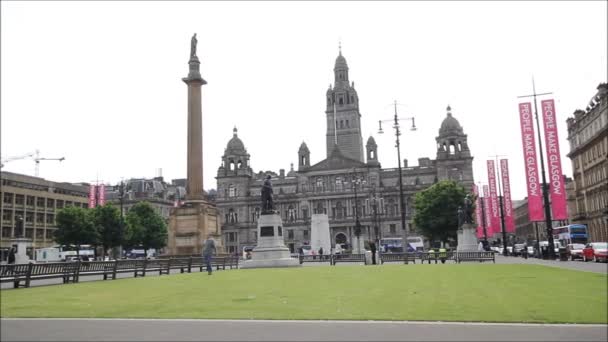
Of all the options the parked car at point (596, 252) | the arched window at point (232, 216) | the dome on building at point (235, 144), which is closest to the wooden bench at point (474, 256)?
the parked car at point (596, 252)

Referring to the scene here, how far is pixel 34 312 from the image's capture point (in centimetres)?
934

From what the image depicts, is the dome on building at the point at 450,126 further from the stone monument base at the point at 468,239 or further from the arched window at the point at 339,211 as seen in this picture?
the stone monument base at the point at 468,239

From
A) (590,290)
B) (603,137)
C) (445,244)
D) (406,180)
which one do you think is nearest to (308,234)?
(406,180)

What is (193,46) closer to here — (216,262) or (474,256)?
(216,262)

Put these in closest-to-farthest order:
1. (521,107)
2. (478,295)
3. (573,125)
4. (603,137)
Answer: (478,295) < (521,107) < (603,137) < (573,125)

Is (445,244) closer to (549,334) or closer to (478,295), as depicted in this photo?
(478,295)

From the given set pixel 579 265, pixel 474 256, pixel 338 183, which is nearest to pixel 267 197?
pixel 474 256

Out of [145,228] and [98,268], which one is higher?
[145,228]

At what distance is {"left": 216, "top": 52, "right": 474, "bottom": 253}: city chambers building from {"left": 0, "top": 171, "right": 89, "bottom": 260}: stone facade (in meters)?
37.4

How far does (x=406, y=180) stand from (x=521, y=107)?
7629 cm

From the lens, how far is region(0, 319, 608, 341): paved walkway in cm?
628

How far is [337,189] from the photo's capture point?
106 metres

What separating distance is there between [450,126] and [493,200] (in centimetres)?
4691

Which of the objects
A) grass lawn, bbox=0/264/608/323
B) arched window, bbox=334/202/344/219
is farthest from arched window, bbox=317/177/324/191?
grass lawn, bbox=0/264/608/323
